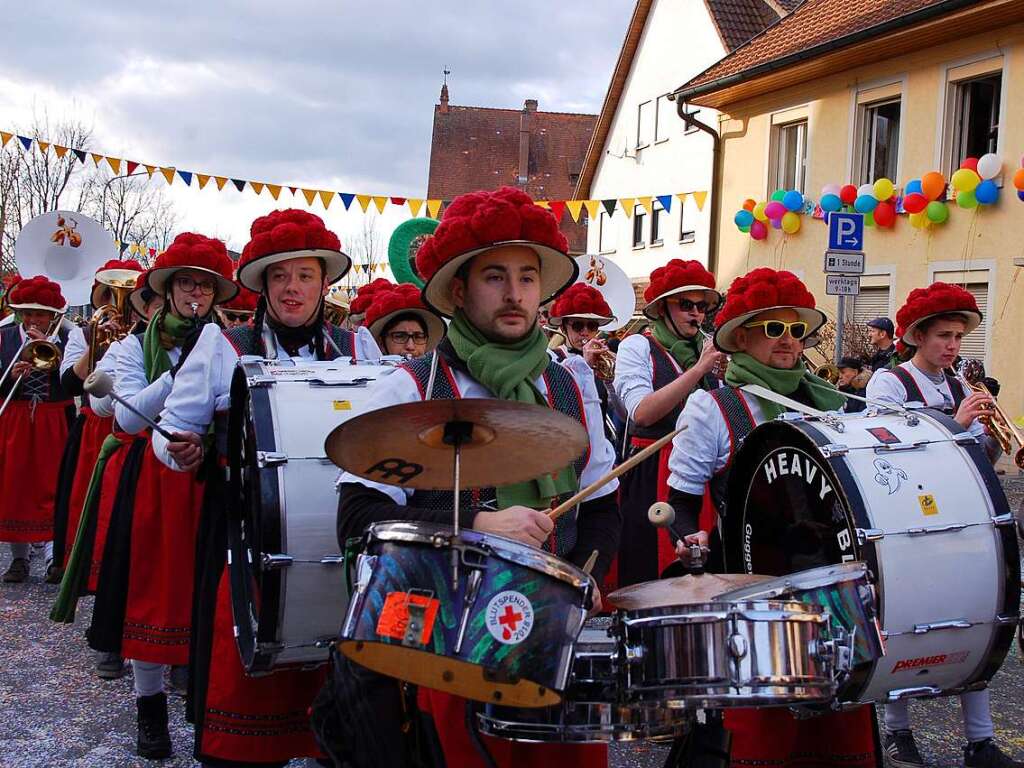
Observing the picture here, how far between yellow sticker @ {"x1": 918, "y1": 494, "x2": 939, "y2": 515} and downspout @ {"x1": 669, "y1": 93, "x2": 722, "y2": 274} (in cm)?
1770

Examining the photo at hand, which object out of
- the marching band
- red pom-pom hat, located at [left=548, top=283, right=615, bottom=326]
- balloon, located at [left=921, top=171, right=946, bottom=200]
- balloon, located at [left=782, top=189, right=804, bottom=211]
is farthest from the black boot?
balloon, located at [left=782, top=189, right=804, bottom=211]

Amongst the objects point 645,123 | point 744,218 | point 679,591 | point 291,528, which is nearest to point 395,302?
point 291,528

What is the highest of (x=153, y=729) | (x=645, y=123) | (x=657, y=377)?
(x=645, y=123)

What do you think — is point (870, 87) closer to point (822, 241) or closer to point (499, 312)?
point (822, 241)

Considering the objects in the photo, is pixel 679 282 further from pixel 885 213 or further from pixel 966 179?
pixel 885 213

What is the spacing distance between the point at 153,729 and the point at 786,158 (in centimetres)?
1676

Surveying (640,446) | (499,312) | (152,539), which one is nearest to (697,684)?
(499,312)

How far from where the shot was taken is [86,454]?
23.5ft

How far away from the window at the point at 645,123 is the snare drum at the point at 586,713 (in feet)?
74.5

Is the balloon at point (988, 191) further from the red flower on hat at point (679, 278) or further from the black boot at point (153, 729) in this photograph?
the black boot at point (153, 729)

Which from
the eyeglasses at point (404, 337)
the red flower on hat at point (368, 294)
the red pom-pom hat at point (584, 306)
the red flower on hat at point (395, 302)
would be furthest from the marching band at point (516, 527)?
the red pom-pom hat at point (584, 306)

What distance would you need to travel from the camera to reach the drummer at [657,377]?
16.7 feet

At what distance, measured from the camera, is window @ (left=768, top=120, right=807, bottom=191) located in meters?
18.8

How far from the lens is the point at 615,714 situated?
225 cm
